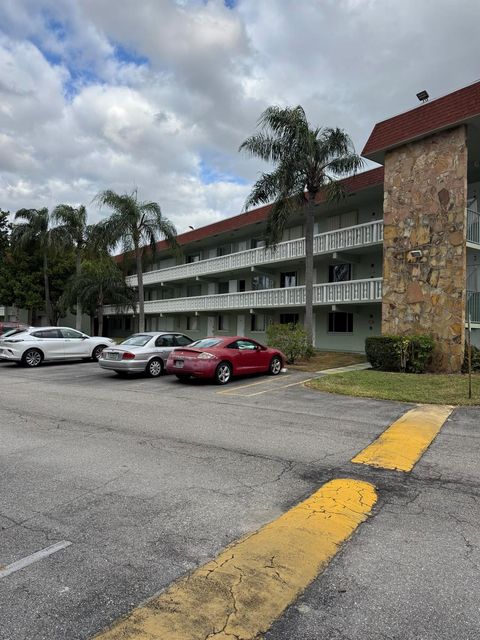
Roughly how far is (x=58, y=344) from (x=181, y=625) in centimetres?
1839

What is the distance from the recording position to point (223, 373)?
45.5 ft

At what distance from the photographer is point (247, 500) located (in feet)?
15.4

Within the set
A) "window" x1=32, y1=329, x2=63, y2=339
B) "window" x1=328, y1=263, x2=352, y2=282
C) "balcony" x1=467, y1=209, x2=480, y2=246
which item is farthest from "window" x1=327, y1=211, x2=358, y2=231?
"window" x1=32, y1=329, x2=63, y2=339

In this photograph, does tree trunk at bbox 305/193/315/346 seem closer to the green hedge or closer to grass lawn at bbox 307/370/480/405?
the green hedge

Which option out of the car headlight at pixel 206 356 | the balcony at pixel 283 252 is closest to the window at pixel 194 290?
the balcony at pixel 283 252

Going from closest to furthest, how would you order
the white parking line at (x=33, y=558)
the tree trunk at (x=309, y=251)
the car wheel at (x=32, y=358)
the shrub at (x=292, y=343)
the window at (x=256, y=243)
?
the white parking line at (x=33, y=558) < the shrub at (x=292, y=343) < the car wheel at (x=32, y=358) < the tree trunk at (x=309, y=251) < the window at (x=256, y=243)

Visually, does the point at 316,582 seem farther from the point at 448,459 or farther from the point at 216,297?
the point at 216,297

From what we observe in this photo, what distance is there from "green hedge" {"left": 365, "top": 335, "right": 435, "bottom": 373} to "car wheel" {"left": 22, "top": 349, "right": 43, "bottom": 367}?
13182 mm

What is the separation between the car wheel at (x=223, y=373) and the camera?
1364 centimetres

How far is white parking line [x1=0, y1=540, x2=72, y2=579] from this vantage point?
3280 millimetres

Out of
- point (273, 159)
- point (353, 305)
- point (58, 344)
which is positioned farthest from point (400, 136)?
point (58, 344)

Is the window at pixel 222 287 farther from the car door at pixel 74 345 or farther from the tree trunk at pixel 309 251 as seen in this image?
the car door at pixel 74 345

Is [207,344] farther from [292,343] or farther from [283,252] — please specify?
A: [283,252]

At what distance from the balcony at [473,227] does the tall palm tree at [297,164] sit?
4.83 m
